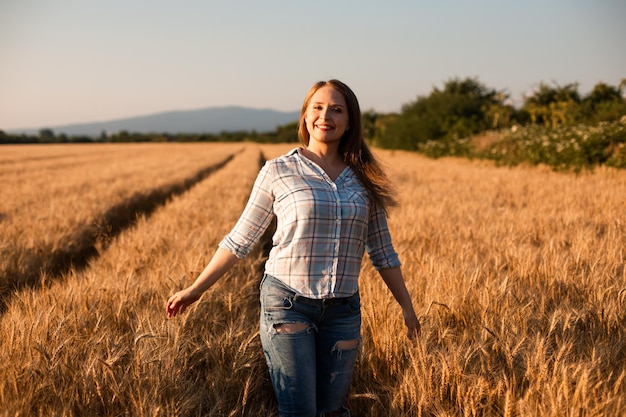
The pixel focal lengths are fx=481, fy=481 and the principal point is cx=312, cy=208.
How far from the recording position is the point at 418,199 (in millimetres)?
7480

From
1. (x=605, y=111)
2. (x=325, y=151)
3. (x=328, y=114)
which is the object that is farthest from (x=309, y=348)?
(x=605, y=111)

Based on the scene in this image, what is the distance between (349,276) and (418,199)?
19.0 ft

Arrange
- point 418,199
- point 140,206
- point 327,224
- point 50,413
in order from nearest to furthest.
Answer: point 50,413 < point 327,224 < point 418,199 < point 140,206

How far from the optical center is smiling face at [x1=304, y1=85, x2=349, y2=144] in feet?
6.57

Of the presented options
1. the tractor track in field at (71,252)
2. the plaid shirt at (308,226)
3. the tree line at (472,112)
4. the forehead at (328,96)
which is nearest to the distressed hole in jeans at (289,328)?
the plaid shirt at (308,226)

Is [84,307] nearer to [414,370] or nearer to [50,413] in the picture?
[50,413]

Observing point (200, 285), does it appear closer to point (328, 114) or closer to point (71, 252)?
point (328, 114)

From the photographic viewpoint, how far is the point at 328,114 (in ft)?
6.56

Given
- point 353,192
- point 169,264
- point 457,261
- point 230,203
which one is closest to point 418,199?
point 230,203

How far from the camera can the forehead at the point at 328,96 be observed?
2008 mm

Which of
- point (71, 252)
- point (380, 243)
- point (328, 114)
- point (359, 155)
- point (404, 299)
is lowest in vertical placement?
point (71, 252)

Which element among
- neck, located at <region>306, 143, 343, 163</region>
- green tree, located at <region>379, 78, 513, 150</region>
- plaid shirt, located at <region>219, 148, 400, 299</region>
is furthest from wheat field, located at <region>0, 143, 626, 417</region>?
green tree, located at <region>379, 78, 513, 150</region>

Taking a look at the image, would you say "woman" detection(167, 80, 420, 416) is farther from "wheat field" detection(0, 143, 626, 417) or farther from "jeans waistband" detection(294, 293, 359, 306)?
"wheat field" detection(0, 143, 626, 417)

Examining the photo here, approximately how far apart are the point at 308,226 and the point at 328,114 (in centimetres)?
49
